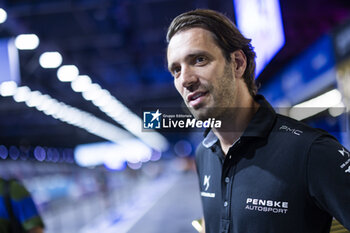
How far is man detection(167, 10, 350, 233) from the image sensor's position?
1274mm

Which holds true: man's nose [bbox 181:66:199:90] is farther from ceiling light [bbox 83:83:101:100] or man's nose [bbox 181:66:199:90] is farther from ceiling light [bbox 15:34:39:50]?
ceiling light [bbox 83:83:101:100]

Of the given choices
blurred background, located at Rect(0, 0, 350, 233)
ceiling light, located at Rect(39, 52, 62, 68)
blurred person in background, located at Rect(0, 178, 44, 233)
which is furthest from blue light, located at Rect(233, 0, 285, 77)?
ceiling light, located at Rect(39, 52, 62, 68)

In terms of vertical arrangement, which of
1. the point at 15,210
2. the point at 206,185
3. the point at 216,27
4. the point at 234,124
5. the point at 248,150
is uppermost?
the point at 216,27

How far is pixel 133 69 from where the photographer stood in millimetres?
17734

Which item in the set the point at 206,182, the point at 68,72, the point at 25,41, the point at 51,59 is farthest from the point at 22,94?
the point at 206,182

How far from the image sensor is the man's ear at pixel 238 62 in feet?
4.97

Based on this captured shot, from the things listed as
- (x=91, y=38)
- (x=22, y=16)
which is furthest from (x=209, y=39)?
(x=91, y=38)

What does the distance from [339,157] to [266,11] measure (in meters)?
2.93

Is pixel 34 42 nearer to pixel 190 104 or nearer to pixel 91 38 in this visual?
pixel 91 38

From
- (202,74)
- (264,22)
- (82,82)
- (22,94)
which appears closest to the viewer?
(202,74)

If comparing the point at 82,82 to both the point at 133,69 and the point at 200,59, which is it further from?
the point at 200,59

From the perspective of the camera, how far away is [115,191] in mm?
20703

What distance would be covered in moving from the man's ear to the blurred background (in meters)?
0.28

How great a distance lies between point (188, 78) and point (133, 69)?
654 inches
